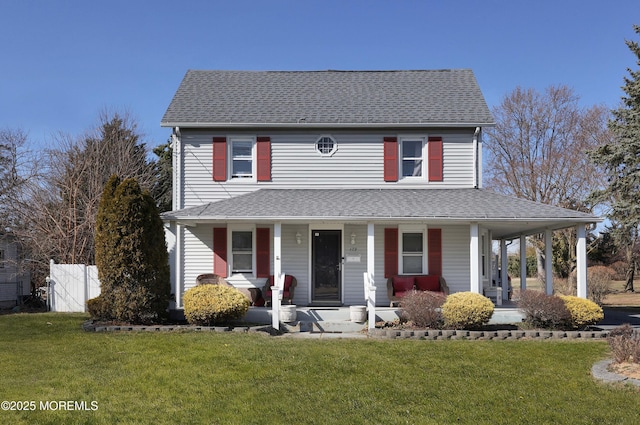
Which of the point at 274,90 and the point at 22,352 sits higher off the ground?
the point at 274,90

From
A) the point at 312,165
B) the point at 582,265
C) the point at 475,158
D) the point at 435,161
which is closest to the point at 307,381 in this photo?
the point at 582,265

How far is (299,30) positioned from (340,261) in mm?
6817

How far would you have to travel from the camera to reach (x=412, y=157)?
1566 cm

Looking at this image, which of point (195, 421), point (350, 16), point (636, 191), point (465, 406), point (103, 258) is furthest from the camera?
point (636, 191)

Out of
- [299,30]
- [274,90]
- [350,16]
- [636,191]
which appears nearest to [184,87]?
[274,90]

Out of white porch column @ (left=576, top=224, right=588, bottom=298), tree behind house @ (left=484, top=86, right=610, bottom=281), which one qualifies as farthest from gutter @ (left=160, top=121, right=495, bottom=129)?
tree behind house @ (left=484, top=86, right=610, bottom=281)

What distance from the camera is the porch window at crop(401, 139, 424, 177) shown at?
15641 millimetres

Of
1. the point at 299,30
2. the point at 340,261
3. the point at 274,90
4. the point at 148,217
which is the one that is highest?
the point at 299,30

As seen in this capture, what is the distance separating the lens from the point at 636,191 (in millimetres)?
18953

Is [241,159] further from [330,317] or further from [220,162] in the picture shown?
[330,317]

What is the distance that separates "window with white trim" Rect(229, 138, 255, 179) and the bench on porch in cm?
527

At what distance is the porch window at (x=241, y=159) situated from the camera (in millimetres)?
15555

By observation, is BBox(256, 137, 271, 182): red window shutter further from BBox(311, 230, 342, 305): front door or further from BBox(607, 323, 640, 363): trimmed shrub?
BBox(607, 323, 640, 363): trimmed shrub

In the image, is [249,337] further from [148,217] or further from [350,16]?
[350,16]
